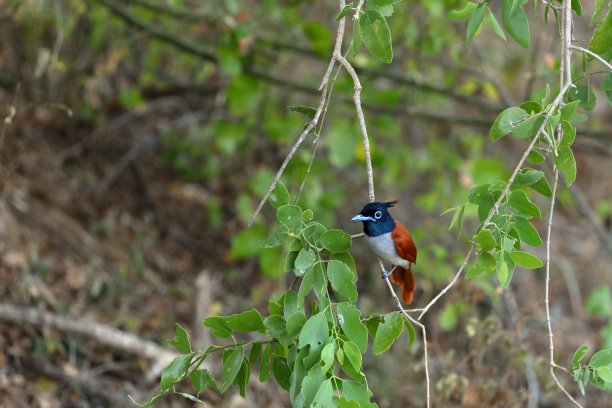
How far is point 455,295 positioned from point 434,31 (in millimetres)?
2446

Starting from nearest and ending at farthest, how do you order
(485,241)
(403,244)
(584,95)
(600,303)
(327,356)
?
(327,356) → (485,241) → (584,95) → (403,244) → (600,303)

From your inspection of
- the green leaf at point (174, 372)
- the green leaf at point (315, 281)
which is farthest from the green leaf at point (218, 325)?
the green leaf at point (315, 281)

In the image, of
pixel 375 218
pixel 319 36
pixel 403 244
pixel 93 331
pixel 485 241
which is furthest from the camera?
pixel 319 36

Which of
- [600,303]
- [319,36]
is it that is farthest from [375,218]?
[600,303]

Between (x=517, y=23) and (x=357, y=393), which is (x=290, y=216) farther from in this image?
(x=517, y=23)

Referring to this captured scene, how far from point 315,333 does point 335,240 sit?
297mm

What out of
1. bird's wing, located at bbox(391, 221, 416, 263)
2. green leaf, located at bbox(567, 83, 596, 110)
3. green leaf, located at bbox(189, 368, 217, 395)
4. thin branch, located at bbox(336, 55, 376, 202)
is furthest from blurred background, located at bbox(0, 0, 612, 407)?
thin branch, located at bbox(336, 55, 376, 202)

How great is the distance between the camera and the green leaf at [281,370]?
2.69m

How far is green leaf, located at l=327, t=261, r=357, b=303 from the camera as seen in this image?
244 cm

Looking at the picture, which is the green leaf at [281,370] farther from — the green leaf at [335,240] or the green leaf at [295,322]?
the green leaf at [335,240]

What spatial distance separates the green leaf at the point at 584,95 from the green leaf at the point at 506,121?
42 cm

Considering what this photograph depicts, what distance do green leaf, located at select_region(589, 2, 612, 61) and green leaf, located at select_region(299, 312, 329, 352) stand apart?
1176mm

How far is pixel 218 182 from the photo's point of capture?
8.30 metres

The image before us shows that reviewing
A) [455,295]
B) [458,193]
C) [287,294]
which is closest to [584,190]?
[458,193]
